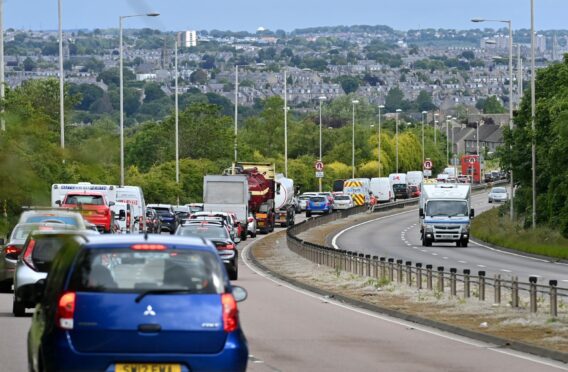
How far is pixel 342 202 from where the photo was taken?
119188mm

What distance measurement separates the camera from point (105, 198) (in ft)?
182

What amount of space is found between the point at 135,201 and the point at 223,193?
38.2 ft

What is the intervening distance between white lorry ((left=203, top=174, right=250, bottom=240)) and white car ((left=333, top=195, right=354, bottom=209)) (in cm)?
4161

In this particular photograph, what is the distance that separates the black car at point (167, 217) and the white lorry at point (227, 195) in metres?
2.33

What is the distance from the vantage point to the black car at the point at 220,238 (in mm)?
42394

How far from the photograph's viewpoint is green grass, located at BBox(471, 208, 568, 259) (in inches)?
2471

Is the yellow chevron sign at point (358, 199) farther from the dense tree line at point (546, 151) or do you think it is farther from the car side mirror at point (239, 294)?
the car side mirror at point (239, 294)

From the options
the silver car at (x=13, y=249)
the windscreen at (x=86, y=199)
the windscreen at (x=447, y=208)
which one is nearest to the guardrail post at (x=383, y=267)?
the silver car at (x=13, y=249)

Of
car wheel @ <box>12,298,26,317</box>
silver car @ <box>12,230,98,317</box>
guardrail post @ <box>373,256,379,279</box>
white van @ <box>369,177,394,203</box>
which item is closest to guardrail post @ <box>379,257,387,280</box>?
guardrail post @ <box>373,256,379,279</box>

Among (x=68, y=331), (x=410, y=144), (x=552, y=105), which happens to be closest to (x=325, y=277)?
(x=552, y=105)

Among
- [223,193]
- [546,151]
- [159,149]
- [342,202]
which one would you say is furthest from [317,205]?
[546,151]

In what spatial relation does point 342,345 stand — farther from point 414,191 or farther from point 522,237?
point 414,191

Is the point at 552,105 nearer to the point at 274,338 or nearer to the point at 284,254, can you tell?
the point at 284,254

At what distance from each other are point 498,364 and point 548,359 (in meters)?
1.14
